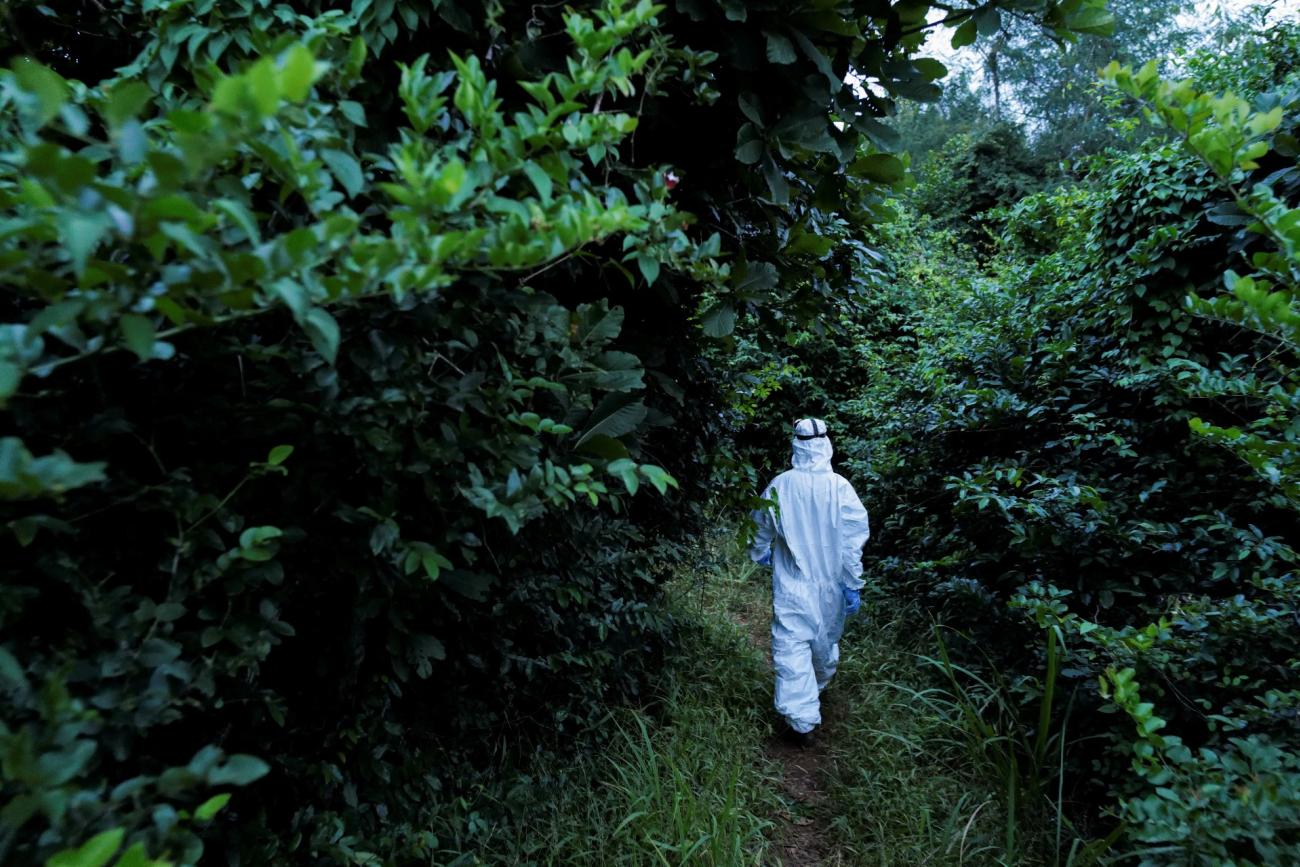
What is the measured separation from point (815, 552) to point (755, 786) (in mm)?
1300

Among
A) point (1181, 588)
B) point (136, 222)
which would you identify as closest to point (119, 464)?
point (136, 222)

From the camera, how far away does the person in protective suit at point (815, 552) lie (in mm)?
3764

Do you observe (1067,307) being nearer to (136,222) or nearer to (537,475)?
(537,475)

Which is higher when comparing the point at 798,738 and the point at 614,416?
the point at 614,416

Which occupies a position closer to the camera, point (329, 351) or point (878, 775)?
point (329, 351)

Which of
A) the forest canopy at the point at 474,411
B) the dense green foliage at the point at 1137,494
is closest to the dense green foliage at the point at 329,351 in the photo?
the forest canopy at the point at 474,411

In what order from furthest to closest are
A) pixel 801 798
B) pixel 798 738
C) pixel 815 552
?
pixel 815 552
pixel 798 738
pixel 801 798

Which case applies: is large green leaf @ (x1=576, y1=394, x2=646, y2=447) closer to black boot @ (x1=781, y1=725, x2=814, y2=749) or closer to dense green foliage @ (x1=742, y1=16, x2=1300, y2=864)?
dense green foliage @ (x1=742, y1=16, x2=1300, y2=864)

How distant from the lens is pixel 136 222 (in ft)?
2.33

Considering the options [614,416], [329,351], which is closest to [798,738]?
[614,416]

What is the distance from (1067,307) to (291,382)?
4114 millimetres

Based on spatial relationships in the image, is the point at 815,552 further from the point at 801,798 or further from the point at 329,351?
the point at 329,351

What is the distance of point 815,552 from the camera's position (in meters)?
3.86

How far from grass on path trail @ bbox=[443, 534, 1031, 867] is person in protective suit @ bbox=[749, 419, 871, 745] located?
334 millimetres
